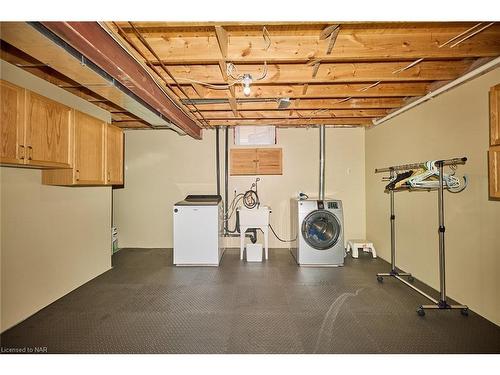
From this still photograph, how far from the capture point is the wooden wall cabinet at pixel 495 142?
188 centimetres

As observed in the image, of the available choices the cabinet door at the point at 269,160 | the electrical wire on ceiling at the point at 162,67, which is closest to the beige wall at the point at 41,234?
the electrical wire on ceiling at the point at 162,67

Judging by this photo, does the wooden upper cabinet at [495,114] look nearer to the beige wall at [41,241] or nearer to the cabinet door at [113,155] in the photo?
the cabinet door at [113,155]

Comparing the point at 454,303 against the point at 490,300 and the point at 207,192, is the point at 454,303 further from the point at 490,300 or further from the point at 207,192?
the point at 207,192

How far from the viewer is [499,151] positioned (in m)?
Answer: 1.89

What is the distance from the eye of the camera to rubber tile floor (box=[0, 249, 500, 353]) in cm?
200

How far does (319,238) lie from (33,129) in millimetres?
3746

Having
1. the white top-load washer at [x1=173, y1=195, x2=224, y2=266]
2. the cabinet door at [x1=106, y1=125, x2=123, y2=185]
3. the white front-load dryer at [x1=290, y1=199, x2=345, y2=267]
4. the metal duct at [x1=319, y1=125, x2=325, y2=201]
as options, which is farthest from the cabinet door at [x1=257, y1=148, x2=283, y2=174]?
the cabinet door at [x1=106, y1=125, x2=123, y2=185]

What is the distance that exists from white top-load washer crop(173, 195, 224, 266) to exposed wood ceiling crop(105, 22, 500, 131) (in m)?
1.67

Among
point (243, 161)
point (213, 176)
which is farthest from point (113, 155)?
point (243, 161)
